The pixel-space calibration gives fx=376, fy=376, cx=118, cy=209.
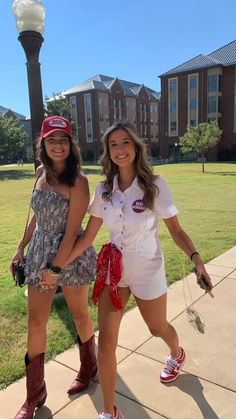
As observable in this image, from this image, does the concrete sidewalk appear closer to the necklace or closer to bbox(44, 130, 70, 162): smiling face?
the necklace

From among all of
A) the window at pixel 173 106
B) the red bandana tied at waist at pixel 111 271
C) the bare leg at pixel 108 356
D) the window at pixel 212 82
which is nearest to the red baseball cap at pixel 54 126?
the red bandana tied at waist at pixel 111 271

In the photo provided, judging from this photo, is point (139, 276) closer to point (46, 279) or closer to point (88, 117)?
point (46, 279)

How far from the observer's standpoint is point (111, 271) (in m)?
2.35

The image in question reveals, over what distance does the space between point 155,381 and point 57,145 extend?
1867mm

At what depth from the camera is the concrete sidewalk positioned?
251 centimetres

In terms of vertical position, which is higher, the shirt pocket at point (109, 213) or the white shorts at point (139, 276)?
the shirt pocket at point (109, 213)

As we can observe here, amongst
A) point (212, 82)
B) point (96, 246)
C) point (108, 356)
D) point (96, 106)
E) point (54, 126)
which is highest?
point (212, 82)

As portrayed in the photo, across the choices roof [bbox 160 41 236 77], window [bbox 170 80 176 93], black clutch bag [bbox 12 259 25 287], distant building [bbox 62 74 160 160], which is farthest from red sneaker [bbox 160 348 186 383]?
distant building [bbox 62 74 160 160]

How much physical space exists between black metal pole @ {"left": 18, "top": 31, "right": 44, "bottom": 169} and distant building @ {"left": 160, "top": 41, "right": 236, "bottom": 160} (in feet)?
162

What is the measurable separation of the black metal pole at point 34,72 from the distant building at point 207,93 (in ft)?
162

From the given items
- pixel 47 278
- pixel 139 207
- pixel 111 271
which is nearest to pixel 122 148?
pixel 139 207

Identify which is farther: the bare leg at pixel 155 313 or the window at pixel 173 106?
the window at pixel 173 106

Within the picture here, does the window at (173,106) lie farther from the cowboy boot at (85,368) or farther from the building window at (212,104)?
the cowboy boot at (85,368)

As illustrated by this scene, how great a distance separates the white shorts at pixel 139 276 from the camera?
7.83 ft
